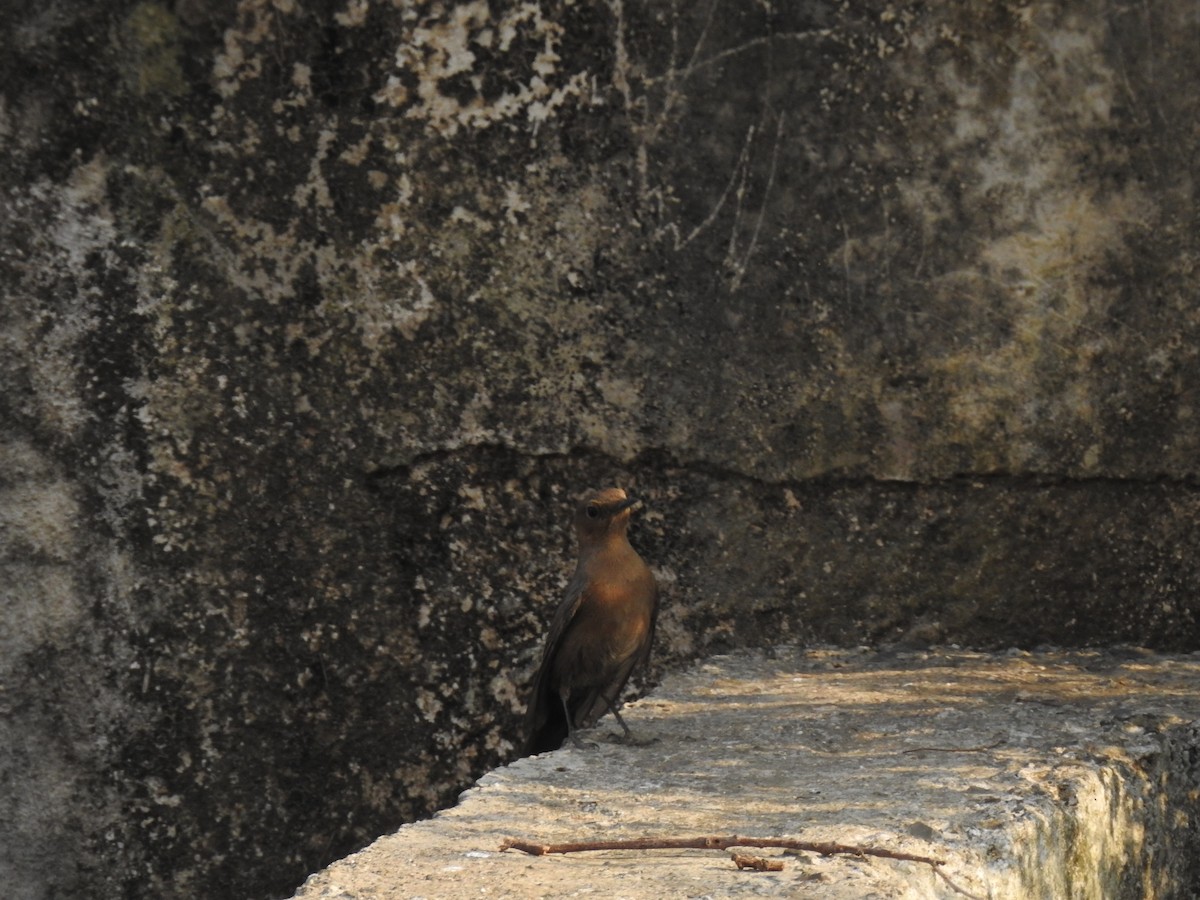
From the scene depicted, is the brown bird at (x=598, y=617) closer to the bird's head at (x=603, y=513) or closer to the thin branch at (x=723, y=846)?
the bird's head at (x=603, y=513)

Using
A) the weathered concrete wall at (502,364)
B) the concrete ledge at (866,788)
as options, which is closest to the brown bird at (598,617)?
the concrete ledge at (866,788)

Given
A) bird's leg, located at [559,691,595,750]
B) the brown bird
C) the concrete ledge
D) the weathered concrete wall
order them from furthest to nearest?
1. the weathered concrete wall
2. the brown bird
3. bird's leg, located at [559,691,595,750]
4. the concrete ledge

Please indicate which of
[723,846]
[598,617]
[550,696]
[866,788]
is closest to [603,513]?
[598,617]

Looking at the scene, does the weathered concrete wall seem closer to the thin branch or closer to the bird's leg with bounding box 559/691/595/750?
the bird's leg with bounding box 559/691/595/750

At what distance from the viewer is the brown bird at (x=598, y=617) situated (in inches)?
166

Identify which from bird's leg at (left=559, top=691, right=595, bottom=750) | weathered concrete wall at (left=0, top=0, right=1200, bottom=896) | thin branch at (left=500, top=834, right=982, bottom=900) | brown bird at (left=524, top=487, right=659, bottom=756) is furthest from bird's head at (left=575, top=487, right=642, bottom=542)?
thin branch at (left=500, top=834, right=982, bottom=900)

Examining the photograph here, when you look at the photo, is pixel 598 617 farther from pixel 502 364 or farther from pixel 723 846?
pixel 723 846

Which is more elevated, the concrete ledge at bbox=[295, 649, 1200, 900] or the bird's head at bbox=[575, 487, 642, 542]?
the bird's head at bbox=[575, 487, 642, 542]

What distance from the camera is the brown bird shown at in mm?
4207

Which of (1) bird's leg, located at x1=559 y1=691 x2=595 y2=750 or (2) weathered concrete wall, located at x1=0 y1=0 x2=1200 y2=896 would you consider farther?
(2) weathered concrete wall, located at x1=0 y1=0 x2=1200 y2=896

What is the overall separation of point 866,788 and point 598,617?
104 cm

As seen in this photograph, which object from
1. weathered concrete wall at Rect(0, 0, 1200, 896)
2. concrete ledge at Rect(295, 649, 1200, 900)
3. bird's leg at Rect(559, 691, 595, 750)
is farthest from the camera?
weathered concrete wall at Rect(0, 0, 1200, 896)

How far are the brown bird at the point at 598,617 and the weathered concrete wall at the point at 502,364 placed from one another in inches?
12.3

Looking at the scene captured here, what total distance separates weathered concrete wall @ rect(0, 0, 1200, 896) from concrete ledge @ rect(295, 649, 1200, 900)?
0.36 meters
